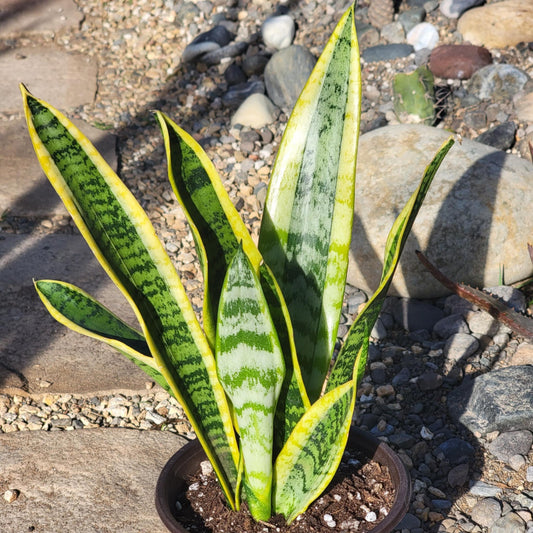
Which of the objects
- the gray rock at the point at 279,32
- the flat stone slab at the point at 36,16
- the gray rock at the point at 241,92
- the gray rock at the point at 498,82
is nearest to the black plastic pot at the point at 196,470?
the gray rock at the point at 498,82

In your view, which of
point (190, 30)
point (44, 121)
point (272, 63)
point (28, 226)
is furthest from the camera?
point (190, 30)

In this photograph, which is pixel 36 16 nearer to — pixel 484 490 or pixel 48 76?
pixel 48 76

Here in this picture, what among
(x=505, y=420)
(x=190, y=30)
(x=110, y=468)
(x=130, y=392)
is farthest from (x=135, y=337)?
(x=190, y=30)

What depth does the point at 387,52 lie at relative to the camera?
13.0 feet

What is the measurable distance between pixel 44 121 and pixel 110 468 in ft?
3.45

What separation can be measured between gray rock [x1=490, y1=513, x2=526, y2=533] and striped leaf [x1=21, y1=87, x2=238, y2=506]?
81 centimetres

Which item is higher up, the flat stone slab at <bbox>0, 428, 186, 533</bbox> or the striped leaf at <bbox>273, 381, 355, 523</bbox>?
the striped leaf at <bbox>273, 381, 355, 523</bbox>

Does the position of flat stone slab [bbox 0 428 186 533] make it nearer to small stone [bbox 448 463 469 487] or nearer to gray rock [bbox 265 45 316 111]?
small stone [bbox 448 463 469 487]

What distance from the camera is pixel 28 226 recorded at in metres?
3.11

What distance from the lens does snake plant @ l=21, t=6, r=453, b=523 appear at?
1.12 metres

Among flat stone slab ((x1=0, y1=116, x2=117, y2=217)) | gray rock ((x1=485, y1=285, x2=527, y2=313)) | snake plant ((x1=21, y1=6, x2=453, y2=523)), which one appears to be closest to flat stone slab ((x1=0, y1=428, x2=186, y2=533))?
snake plant ((x1=21, y1=6, x2=453, y2=523))

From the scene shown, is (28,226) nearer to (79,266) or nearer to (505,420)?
(79,266)

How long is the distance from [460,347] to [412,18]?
2.40 meters

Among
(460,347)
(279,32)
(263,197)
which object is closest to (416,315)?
(460,347)
